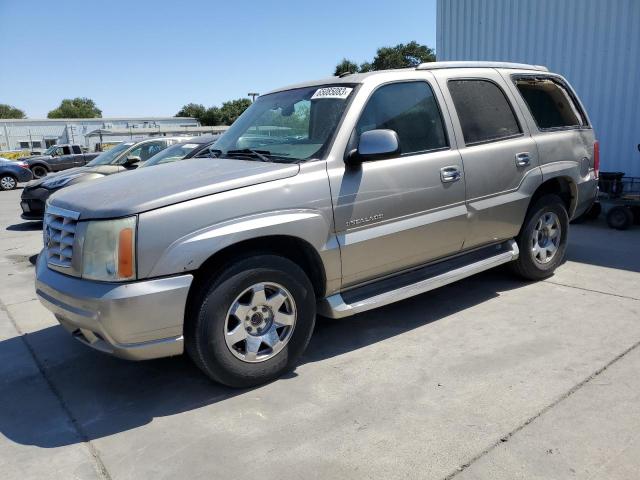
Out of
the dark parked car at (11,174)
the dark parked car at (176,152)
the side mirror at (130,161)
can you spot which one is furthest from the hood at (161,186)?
the dark parked car at (11,174)

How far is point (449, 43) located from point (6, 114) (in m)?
103

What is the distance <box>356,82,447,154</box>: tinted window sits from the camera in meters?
3.92

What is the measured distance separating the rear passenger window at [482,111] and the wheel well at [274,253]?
1.73m

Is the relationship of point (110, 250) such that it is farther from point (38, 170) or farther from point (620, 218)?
point (38, 170)

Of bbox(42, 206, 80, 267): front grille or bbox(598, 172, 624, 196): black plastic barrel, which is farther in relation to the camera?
bbox(598, 172, 624, 196): black plastic barrel

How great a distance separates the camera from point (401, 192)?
3.90 metres

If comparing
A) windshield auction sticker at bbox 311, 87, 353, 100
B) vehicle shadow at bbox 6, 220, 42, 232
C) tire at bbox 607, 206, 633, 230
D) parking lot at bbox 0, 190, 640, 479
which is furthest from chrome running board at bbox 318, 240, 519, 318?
vehicle shadow at bbox 6, 220, 42, 232

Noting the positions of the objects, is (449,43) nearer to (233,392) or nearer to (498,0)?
(498,0)

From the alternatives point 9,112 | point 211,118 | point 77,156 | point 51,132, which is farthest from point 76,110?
point 77,156

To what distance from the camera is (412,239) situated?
402 cm

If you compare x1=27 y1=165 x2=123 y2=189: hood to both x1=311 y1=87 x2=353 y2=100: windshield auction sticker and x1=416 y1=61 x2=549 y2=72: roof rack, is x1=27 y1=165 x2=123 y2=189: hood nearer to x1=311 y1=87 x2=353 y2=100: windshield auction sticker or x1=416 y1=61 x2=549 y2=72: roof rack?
x1=311 y1=87 x2=353 y2=100: windshield auction sticker

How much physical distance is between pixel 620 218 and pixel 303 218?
6289 mm

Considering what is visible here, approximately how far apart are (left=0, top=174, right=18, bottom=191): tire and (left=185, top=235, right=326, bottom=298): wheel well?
19987 millimetres

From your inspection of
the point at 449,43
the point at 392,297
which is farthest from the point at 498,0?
the point at 392,297
